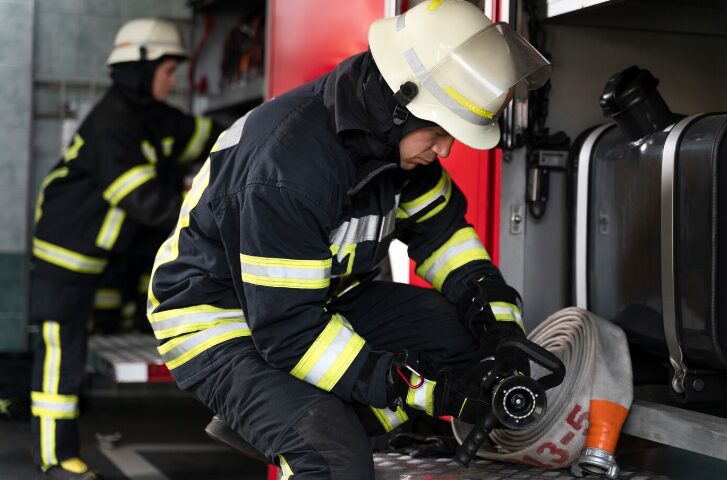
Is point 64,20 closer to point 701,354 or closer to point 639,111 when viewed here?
point 639,111

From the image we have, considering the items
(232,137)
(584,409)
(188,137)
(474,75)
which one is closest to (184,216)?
(232,137)

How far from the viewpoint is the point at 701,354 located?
7.69 feet

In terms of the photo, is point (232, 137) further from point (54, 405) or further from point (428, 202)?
point (54, 405)

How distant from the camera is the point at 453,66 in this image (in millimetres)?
2330

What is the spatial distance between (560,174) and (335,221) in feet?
3.18

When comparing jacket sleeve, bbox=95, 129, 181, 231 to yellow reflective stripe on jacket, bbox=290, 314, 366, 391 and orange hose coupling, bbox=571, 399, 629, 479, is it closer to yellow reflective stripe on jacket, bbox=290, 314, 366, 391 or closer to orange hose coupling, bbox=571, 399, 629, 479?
yellow reflective stripe on jacket, bbox=290, 314, 366, 391

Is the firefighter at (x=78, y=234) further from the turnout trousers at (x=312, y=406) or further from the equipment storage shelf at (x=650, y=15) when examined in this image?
the equipment storage shelf at (x=650, y=15)

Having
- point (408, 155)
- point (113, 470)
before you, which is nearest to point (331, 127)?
point (408, 155)

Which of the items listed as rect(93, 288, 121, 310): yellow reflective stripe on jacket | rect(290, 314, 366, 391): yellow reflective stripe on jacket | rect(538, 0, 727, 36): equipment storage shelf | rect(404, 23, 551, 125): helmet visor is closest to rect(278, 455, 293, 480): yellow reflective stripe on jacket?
rect(290, 314, 366, 391): yellow reflective stripe on jacket

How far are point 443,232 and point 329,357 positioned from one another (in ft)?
2.12

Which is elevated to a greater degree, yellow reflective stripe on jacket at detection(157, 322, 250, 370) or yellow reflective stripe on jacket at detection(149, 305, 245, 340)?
yellow reflective stripe on jacket at detection(149, 305, 245, 340)

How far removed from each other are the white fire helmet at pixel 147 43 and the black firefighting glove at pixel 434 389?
2.63 m

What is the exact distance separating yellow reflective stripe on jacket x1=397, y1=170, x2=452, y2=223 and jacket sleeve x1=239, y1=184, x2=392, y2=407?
48 centimetres

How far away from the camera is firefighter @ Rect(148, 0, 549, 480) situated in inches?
86.0
